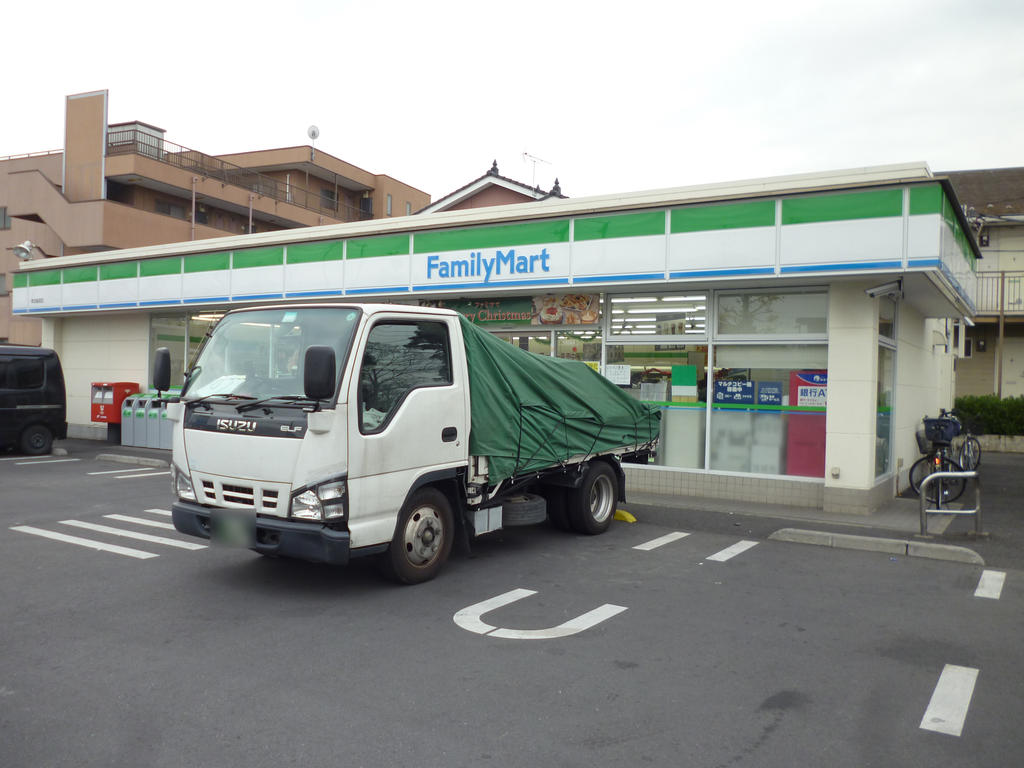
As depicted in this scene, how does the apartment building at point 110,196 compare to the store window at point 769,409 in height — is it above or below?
above

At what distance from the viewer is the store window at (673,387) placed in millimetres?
11297

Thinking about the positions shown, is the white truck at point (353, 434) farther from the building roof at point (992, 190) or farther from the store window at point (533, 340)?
the building roof at point (992, 190)

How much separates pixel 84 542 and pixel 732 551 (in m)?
6.68

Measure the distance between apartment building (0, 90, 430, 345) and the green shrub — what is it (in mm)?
30258

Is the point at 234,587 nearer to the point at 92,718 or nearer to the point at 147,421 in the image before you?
the point at 92,718

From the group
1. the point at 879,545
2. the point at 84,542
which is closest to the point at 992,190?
the point at 879,545

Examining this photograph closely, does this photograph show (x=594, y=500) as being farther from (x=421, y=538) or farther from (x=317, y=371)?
(x=317, y=371)

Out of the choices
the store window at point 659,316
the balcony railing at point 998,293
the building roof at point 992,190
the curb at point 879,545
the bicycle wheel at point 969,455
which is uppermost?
the building roof at point 992,190

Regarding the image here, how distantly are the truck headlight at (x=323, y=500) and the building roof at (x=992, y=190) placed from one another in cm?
2836

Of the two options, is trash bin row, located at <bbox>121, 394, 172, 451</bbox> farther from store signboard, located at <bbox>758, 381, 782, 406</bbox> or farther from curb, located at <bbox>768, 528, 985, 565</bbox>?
curb, located at <bbox>768, 528, 985, 565</bbox>

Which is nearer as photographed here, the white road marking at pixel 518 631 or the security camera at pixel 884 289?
the white road marking at pixel 518 631

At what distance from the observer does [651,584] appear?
662 cm

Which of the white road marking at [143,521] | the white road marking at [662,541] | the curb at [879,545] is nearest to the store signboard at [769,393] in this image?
the curb at [879,545]

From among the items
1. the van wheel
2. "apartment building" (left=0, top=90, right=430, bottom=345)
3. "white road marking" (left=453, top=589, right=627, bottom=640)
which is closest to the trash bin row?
the van wheel
